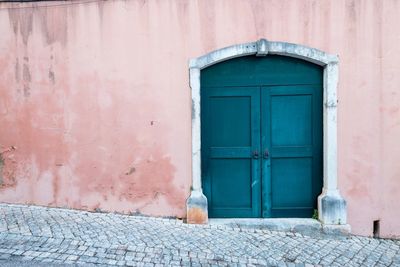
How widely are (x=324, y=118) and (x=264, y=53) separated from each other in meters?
1.24

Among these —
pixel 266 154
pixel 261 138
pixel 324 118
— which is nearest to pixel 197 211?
pixel 266 154

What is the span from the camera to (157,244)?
4.29 m

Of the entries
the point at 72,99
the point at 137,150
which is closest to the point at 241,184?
the point at 137,150

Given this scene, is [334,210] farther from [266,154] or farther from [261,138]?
[261,138]

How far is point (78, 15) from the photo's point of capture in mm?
5223

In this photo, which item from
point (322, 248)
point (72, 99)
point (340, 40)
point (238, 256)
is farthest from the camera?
point (72, 99)

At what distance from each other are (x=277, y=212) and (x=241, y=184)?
0.65m

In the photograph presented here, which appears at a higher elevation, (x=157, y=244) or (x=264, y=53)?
(x=264, y=53)

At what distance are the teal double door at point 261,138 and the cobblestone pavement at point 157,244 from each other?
50cm

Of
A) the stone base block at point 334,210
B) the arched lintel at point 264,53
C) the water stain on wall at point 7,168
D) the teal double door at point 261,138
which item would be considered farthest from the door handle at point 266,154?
the water stain on wall at point 7,168

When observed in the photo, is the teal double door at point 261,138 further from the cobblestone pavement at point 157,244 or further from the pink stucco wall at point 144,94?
the cobblestone pavement at point 157,244

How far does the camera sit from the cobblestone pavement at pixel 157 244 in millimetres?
3932

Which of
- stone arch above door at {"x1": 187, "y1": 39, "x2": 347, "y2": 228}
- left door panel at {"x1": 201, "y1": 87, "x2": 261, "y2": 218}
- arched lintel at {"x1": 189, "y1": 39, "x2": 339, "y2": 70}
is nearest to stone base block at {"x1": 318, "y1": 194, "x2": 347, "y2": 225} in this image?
stone arch above door at {"x1": 187, "y1": 39, "x2": 347, "y2": 228}

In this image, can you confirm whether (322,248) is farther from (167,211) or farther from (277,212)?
(167,211)
